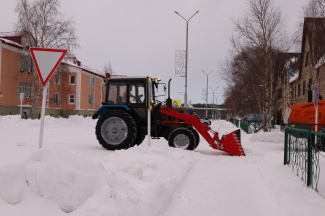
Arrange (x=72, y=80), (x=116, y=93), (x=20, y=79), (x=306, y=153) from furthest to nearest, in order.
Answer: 1. (x=72, y=80)
2. (x=20, y=79)
3. (x=116, y=93)
4. (x=306, y=153)

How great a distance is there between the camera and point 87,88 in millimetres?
43562

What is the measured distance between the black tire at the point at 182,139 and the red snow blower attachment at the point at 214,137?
16.7 inches

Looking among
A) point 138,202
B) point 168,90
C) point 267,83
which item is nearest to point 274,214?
point 138,202

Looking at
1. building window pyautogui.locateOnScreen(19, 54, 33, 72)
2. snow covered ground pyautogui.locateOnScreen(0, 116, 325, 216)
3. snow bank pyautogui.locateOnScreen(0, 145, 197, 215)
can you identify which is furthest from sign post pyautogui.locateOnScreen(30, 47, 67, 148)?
building window pyautogui.locateOnScreen(19, 54, 33, 72)

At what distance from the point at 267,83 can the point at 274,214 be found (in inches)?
692

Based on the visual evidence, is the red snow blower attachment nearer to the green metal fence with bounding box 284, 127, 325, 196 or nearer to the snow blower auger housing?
the snow blower auger housing

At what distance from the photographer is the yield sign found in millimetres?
5523

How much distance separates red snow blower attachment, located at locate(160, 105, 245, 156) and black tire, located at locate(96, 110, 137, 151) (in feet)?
4.24

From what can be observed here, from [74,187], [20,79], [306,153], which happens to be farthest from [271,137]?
[20,79]

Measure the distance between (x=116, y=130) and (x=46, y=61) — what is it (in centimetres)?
460

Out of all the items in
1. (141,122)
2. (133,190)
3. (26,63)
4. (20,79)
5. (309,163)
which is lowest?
(133,190)

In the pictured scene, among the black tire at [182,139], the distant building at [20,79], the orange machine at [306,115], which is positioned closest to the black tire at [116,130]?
the black tire at [182,139]

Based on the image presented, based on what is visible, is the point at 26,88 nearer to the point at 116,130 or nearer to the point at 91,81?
the point at 91,81

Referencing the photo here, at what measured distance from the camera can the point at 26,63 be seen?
30531 millimetres
